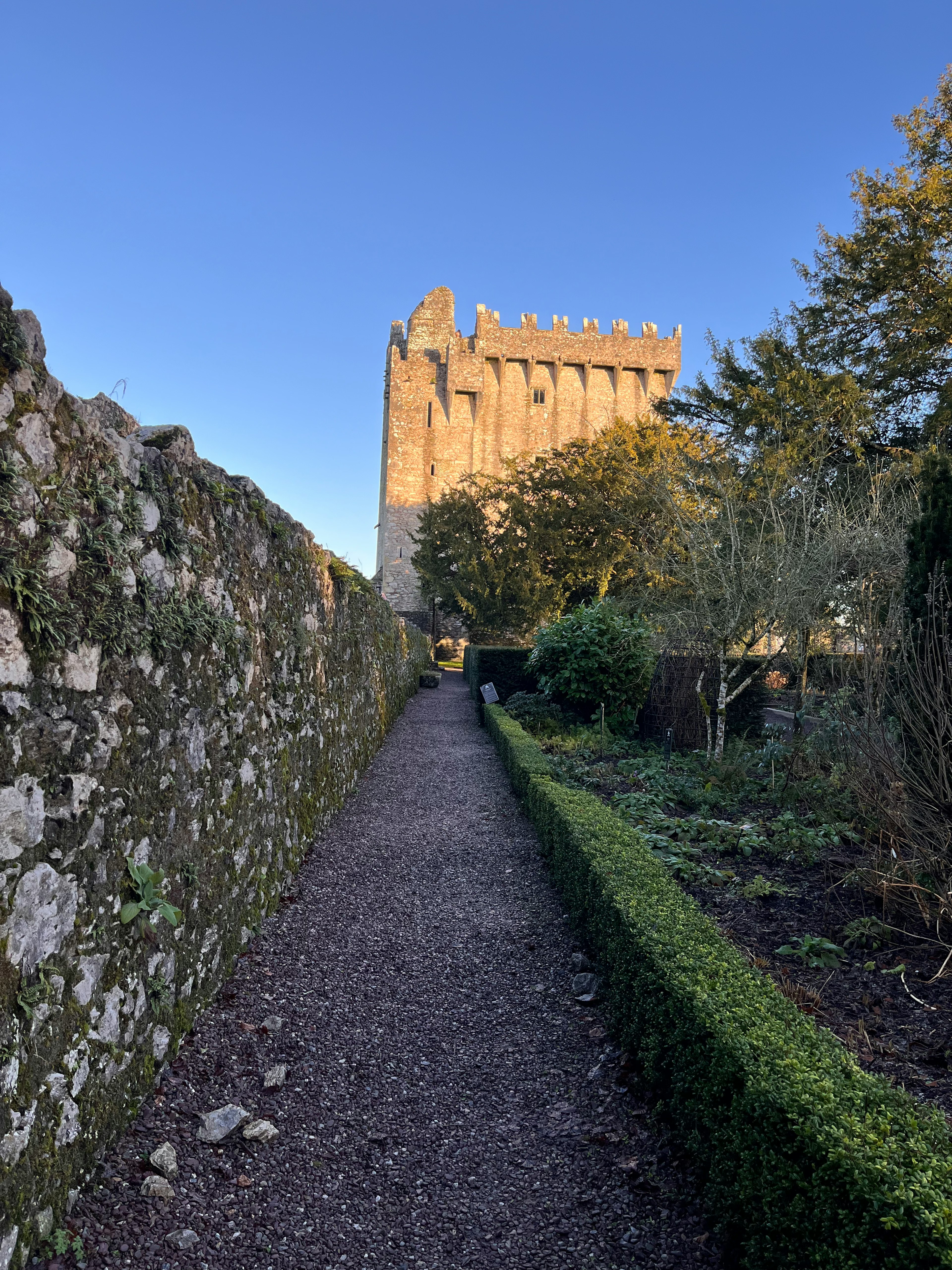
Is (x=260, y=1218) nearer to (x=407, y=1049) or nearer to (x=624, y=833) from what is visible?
(x=407, y=1049)

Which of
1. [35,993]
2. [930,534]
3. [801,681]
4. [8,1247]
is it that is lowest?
[8,1247]

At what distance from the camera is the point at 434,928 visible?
4332 mm

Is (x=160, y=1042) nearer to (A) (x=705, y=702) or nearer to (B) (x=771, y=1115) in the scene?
(B) (x=771, y=1115)

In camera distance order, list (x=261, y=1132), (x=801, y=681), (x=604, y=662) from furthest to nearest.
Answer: (x=604, y=662) → (x=801, y=681) → (x=261, y=1132)

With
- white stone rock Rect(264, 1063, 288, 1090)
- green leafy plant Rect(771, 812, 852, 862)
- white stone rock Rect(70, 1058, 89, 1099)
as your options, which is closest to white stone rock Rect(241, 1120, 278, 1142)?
white stone rock Rect(264, 1063, 288, 1090)

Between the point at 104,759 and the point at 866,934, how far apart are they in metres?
3.45

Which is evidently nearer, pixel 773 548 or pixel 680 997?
pixel 680 997

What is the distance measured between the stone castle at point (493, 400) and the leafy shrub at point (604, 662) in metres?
27.0

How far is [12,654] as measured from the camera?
184cm

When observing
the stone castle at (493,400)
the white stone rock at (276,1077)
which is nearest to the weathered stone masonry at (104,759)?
the white stone rock at (276,1077)

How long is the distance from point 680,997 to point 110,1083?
186 centimetres

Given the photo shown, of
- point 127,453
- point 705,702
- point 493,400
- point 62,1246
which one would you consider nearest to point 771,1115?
point 62,1246

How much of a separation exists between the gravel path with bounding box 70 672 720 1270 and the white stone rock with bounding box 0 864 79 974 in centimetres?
75

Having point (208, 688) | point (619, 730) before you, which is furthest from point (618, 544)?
point (208, 688)
